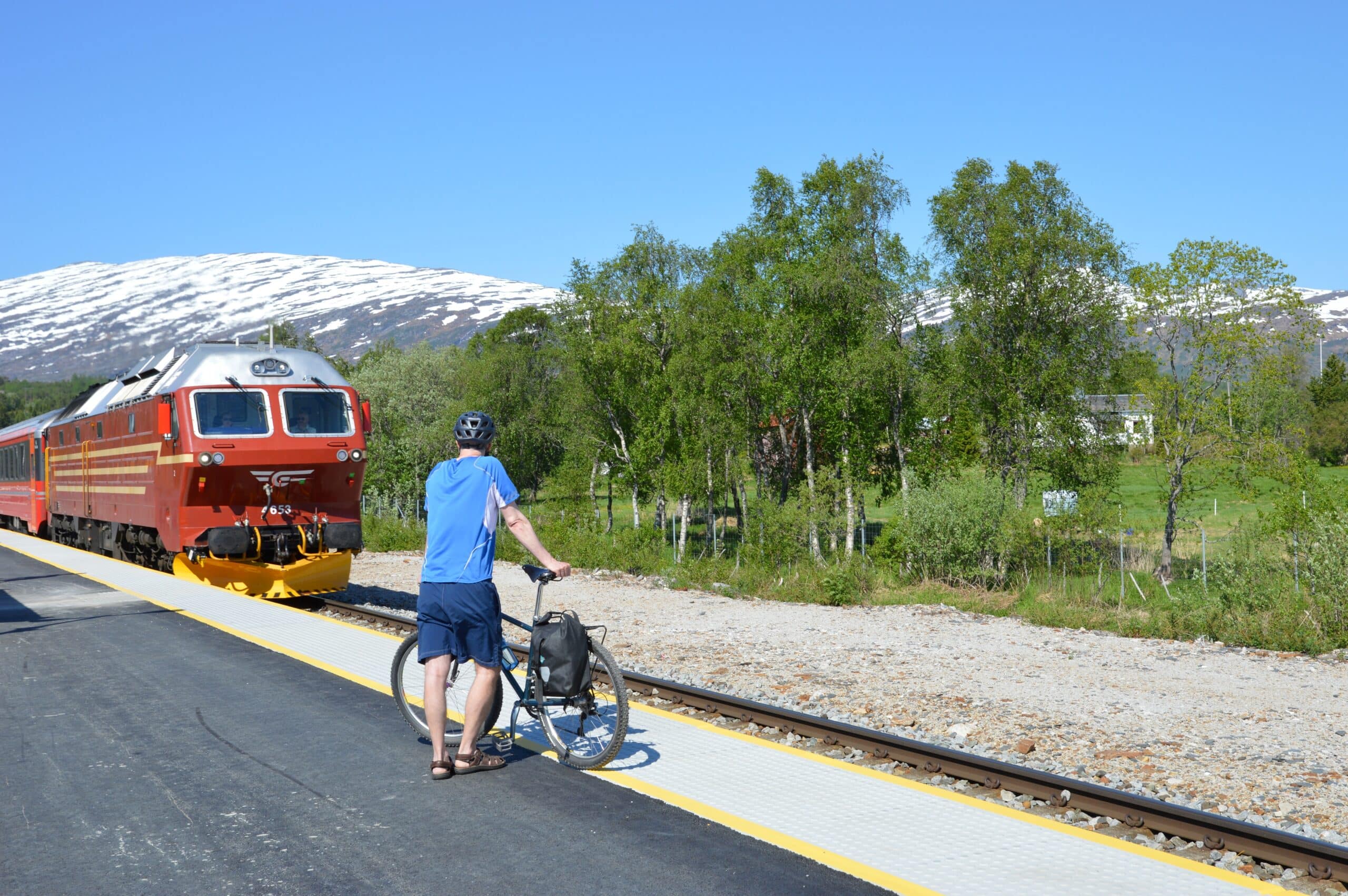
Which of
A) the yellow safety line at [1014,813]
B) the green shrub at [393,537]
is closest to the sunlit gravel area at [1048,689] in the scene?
the yellow safety line at [1014,813]

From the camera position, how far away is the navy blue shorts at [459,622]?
590 cm

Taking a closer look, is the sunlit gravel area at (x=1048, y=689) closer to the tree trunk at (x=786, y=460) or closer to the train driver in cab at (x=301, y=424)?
the train driver in cab at (x=301, y=424)

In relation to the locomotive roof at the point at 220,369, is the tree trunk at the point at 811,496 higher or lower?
lower

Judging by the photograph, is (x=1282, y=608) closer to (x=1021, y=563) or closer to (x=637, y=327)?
(x=1021, y=563)

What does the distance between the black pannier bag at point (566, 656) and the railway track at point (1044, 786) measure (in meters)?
2.12

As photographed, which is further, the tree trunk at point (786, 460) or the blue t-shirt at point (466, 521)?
the tree trunk at point (786, 460)

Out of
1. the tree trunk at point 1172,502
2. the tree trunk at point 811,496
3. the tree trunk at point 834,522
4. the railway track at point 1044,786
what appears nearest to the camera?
the railway track at point 1044,786

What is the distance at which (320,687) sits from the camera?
8.39 meters

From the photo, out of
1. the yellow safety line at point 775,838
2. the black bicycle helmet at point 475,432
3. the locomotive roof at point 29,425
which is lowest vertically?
the yellow safety line at point 775,838

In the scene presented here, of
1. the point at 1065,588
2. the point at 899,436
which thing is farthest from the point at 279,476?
the point at 899,436

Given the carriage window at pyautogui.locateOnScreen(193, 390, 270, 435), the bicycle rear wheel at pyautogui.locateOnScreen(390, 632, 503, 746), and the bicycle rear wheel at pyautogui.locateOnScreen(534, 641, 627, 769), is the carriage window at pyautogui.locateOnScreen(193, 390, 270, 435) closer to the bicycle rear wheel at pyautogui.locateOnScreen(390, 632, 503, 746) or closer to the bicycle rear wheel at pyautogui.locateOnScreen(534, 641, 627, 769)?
the bicycle rear wheel at pyautogui.locateOnScreen(390, 632, 503, 746)

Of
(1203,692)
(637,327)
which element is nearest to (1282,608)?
(1203,692)

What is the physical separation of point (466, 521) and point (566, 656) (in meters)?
0.93

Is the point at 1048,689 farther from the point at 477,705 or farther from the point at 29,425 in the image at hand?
the point at 29,425
